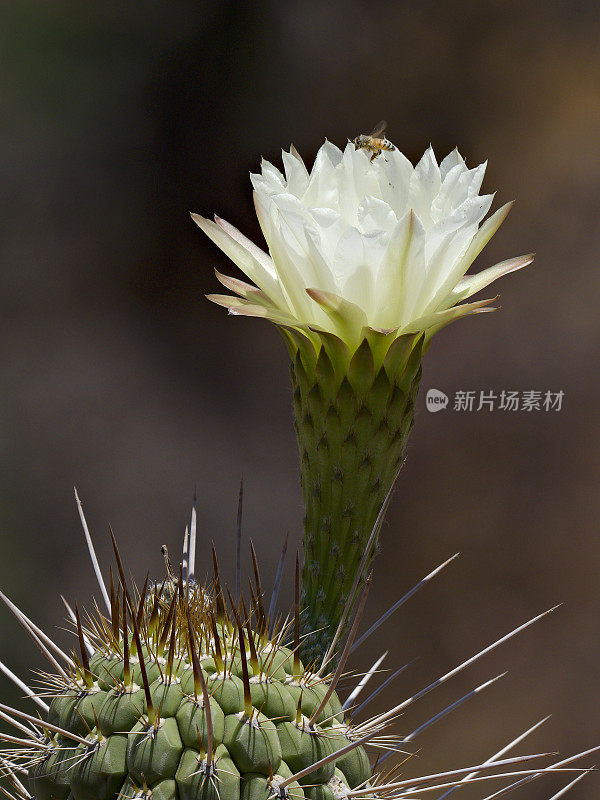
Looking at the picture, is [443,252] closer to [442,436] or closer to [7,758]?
[7,758]

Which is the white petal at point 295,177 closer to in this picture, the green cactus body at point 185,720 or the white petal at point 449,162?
the white petal at point 449,162

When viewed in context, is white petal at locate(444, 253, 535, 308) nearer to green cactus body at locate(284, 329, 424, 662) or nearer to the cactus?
green cactus body at locate(284, 329, 424, 662)

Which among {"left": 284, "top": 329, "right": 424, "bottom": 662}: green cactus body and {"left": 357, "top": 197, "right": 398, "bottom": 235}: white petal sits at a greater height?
{"left": 357, "top": 197, "right": 398, "bottom": 235}: white petal

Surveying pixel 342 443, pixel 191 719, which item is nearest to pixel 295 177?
pixel 342 443

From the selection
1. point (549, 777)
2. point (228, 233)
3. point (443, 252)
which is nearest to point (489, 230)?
point (443, 252)

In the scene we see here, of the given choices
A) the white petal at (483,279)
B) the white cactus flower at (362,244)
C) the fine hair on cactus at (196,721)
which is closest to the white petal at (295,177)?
the white cactus flower at (362,244)

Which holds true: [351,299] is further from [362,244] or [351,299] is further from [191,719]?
[191,719]

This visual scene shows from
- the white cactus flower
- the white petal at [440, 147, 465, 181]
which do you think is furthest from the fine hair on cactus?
the white petal at [440, 147, 465, 181]
